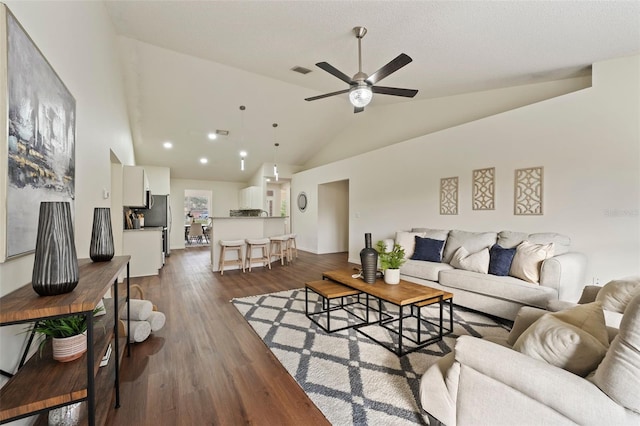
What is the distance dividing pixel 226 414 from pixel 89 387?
90cm

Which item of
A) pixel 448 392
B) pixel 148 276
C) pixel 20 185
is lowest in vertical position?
pixel 148 276

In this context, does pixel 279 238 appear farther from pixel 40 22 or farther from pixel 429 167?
pixel 40 22

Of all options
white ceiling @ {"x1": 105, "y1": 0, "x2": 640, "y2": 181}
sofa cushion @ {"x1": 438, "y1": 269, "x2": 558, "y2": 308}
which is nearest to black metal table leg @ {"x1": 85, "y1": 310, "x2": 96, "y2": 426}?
white ceiling @ {"x1": 105, "y1": 0, "x2": 640, "y2": 181}

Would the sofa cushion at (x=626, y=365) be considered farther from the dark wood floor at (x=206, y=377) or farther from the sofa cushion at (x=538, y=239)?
the sofa cushion at (x=538, y=239)

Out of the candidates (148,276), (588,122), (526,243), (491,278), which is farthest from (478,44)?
(148,276)

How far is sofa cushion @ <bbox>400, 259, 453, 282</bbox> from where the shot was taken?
11.6ft

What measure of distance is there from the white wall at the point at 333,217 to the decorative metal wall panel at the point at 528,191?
464 centimetres

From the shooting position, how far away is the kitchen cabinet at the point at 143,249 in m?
4.91

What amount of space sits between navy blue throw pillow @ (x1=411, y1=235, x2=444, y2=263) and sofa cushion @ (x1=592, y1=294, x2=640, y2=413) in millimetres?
3081

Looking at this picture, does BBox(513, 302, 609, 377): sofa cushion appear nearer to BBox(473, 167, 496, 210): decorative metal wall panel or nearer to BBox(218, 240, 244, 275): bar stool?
BBox(473, 167, 496, 210): decorative metal wall panel

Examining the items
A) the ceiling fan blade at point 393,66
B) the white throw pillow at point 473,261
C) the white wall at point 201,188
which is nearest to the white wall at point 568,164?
the white throw pillow at point 473,261

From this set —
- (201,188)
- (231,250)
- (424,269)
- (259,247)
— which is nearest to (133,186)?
(231,250)

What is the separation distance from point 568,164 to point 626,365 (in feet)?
10.8

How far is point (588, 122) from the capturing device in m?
3.03
